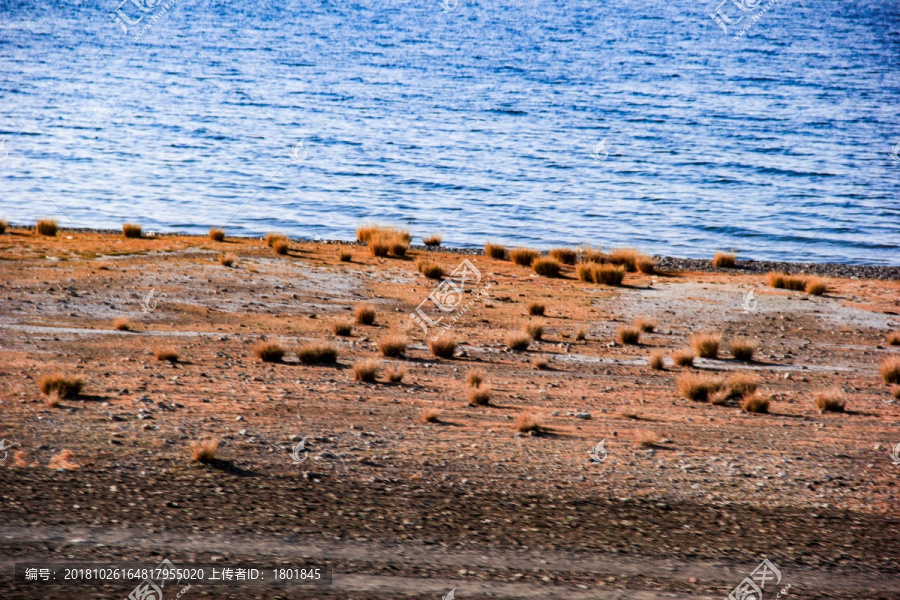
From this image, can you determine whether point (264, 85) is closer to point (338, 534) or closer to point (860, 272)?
point (860, 272)

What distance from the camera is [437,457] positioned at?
855 centimetres

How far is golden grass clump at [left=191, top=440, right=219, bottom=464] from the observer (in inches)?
309

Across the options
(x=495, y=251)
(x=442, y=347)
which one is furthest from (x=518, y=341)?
(x=495, y=251)

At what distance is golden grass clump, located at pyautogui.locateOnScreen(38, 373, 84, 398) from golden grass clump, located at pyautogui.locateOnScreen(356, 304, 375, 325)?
21.0 feet

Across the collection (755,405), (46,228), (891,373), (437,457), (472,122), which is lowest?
(437,457)

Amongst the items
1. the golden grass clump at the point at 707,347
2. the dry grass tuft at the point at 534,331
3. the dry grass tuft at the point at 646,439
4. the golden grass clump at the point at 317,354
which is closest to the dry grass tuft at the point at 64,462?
the golden grass clump at the point at 317,354

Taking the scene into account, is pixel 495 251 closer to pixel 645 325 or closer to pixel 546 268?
pixel 546 268

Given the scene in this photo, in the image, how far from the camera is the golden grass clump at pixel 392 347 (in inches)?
525

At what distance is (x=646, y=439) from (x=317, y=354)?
529 centimetres

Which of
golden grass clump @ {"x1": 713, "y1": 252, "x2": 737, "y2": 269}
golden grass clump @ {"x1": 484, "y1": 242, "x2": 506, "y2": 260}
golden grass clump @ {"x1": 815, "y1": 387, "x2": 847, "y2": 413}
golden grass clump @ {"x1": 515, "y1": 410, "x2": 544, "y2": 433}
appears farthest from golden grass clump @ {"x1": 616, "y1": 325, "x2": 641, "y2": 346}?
golden grass clump @ {"x1": 713, "y1": 252, "x2": 737, "y2": 269}

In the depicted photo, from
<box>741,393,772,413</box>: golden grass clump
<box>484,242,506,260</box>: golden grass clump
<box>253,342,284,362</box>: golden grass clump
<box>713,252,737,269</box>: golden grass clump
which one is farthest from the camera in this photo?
<box>713,252,737,269</box>: golden grass clump

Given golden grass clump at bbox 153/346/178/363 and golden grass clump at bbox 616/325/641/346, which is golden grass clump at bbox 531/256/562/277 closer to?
golden grass clump at bbox 616/325/641/346

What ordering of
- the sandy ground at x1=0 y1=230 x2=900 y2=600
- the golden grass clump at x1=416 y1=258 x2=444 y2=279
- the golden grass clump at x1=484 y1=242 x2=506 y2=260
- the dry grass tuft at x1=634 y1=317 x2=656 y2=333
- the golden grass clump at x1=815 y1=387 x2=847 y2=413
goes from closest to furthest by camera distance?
the sandy ground at x1=0 y1=230 x2=900 y2=600 → the golden grass clump at x1=815 y1=387 x2=847 y2=413 → the dry grass tuft at x1=634 y1=317 x2=656 y2=333 → the golden grass clump at x1=416 y1=258 x2=444 y2=279 → the golden grass clump at x1=484 y1=242 x2=506 y2=260

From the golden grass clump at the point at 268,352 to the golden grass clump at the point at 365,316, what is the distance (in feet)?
10.6
